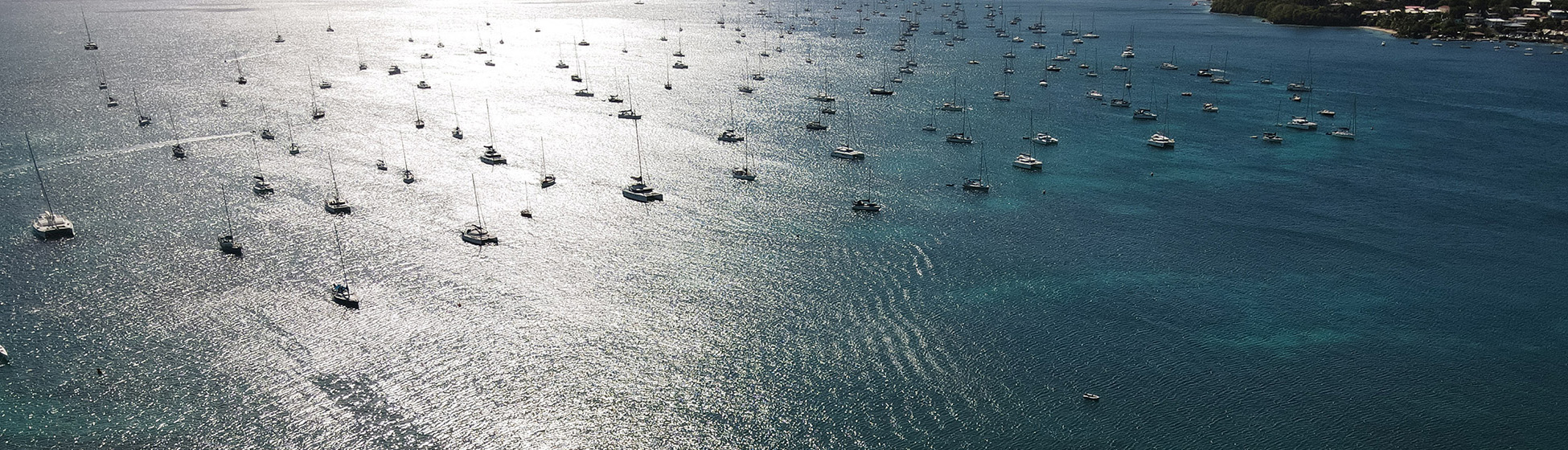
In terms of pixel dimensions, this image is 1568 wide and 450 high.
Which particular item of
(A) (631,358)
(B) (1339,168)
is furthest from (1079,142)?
(A) (631,358)

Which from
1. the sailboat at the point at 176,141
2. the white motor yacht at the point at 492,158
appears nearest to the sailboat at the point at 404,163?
the white motor yacht at the point at 492,158

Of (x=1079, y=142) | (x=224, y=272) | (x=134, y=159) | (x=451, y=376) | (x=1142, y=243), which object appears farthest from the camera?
(x=1079, y=142)

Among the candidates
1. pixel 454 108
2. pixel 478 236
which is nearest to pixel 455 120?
pixel 454 108

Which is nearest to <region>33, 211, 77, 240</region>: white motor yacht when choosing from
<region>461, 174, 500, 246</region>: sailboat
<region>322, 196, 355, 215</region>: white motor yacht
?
<region>322, 196, 355, 215</region>: white motor yacht

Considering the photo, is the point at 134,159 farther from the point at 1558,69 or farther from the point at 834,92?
the point at 1558,69

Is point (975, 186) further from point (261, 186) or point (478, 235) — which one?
point (261, 186)
